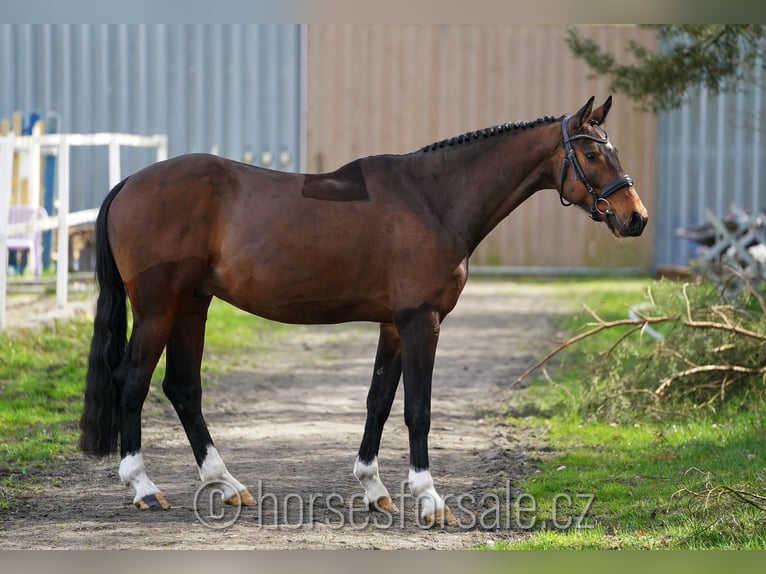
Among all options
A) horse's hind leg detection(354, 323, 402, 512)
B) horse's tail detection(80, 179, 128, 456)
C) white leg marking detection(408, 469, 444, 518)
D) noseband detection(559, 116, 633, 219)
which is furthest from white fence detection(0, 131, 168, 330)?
noseband detection(559, 116, 633, 219)

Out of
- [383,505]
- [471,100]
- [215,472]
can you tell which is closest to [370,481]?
[383,505]

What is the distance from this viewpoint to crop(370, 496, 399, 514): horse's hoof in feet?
18.7

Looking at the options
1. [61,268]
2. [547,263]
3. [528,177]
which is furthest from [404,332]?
[547,263]

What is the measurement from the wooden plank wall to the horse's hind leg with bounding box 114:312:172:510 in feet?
47.8

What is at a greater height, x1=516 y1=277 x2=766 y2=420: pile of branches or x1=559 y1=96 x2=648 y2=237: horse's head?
x1=559 y1=96 x2=648 y2=237: horse's head

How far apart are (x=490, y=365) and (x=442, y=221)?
17.3 feet

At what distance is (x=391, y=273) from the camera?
5.59m

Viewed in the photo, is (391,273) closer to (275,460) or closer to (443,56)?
(275,460)

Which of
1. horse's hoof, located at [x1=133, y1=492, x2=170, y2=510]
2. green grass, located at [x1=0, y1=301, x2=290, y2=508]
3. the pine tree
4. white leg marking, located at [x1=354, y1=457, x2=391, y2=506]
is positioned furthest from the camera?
the pine tree

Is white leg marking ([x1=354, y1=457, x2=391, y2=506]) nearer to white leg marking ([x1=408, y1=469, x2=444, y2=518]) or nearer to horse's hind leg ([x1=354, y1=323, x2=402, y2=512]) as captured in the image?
horse's hind leg ([x1=354, y1=323, x2=402, y2=512])

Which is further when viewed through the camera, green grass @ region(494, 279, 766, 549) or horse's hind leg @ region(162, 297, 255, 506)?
horse's hind leg @ region(162, 297, 255, 506)

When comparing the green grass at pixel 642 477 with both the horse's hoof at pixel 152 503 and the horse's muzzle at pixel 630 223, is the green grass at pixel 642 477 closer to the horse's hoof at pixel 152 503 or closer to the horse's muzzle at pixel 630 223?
the horse's muzzle at pixel 630 223

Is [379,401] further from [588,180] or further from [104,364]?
[588,180]

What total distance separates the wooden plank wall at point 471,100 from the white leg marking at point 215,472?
47.4 ft
